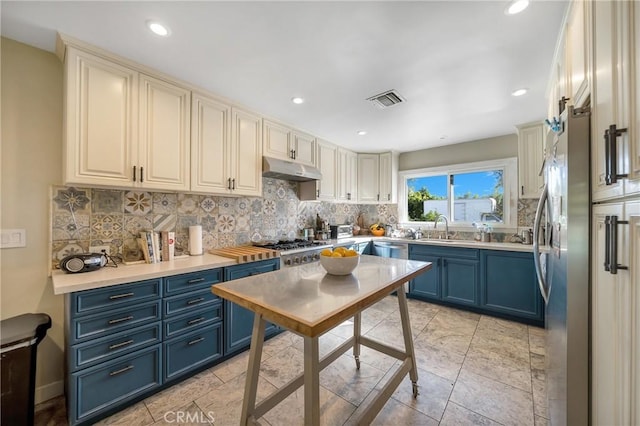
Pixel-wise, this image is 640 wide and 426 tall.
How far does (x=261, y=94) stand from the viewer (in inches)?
91.4

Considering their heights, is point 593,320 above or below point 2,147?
below

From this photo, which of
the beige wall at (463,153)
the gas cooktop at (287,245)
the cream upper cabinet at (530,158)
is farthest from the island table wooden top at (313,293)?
the beige wall at (463,153)

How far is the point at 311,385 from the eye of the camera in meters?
1.03

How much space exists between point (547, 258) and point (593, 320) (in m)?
0.60

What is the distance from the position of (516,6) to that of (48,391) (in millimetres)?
3878

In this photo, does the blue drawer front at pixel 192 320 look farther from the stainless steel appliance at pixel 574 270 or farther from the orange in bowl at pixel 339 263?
the stainless steel appliance at pixel 574 270

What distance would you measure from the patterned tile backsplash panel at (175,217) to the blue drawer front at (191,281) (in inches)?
22.6

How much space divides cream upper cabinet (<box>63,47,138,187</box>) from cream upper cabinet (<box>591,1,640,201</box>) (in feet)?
8.56

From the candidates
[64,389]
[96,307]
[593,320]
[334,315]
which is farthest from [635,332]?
[64,389]

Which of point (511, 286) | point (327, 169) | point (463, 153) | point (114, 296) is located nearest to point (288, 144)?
point (327, 169)

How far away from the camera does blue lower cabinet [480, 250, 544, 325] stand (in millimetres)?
2766

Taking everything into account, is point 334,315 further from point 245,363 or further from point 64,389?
point 64,389

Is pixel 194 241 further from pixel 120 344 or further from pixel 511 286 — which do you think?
pixel 511 286

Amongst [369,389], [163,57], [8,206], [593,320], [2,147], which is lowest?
[369,389]
